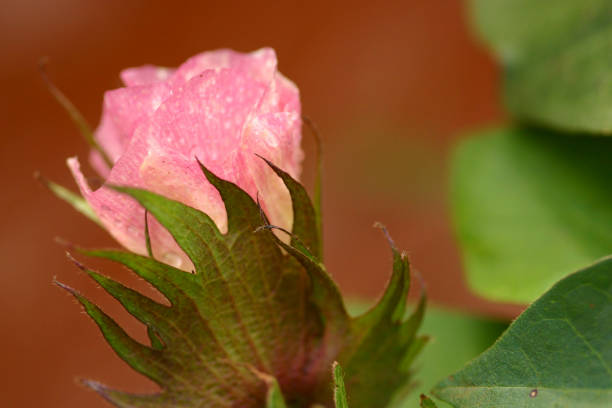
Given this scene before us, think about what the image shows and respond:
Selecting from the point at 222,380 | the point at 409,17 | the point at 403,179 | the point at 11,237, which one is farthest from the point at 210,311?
the point at 409,17

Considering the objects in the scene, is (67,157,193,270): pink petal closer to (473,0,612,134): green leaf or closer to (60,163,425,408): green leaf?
(60,163,425,408): green leaf

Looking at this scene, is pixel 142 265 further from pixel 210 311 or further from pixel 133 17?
pixel 133 17

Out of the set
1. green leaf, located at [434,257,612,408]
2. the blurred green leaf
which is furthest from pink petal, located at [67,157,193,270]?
the blurred green leaf

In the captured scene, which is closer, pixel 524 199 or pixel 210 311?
pixel 210 311

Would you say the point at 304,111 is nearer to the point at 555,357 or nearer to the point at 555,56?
the point at 555,56

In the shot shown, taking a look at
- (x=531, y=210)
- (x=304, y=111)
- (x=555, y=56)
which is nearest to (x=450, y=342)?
(x=531, y=210)

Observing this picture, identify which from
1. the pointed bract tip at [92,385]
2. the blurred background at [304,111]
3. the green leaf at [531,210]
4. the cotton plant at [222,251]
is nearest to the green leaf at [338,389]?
the cotton plant at [222,251]
